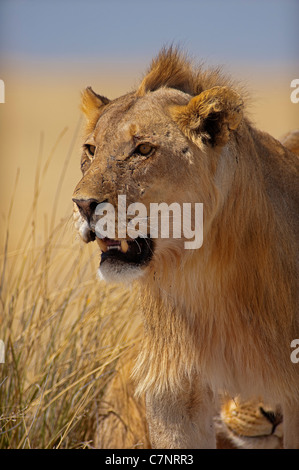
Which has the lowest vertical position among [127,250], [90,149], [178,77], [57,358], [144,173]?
[57,358]

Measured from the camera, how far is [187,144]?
8.20 ft

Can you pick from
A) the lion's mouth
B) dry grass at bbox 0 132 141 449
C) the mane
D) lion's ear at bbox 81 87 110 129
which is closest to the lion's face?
the lion's mouth

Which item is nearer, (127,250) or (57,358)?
(127,250)

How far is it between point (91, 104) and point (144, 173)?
2.01 feet

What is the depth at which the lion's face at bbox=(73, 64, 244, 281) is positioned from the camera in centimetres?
240

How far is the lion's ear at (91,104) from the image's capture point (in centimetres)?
285

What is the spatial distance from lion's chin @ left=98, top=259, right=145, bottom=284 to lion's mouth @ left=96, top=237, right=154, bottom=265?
13mm

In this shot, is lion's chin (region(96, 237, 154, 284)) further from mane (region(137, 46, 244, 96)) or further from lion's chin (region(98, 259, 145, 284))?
mane (region(137, 46, 244, 96))

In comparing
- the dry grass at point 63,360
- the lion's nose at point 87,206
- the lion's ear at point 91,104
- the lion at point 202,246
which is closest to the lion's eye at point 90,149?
the lion at point 202,246

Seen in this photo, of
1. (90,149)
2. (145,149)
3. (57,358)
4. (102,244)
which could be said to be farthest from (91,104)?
(57,358)

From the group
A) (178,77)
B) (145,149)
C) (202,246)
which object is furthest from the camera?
(178,77)

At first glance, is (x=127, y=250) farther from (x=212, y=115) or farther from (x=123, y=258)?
(x=212, y=115)

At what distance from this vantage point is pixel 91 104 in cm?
293

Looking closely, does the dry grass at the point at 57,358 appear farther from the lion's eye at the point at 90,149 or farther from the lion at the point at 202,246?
the lion's eye at the point at 90,149
